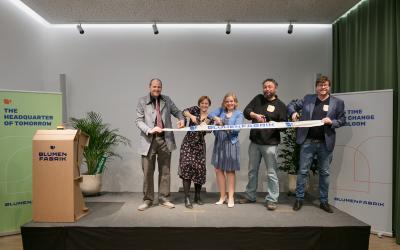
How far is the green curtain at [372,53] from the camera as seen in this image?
3883 mm

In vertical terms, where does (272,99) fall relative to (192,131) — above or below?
above

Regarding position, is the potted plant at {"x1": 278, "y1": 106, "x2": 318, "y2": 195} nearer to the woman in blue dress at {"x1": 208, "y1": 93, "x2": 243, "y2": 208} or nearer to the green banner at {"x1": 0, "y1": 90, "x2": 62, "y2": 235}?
the woman in blue dress at {"x1": 208, "y1": 93, "x2": 243, "y2": 208}

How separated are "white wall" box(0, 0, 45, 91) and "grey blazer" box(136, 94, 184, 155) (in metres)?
2.09

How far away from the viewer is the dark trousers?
12.4ft

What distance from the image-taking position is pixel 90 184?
15.1ft

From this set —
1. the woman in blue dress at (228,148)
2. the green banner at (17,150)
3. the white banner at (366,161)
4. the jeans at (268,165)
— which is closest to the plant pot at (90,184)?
the green banner at (17,150)

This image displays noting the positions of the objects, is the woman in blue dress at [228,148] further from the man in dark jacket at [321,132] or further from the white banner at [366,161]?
the white banner at [366,161]

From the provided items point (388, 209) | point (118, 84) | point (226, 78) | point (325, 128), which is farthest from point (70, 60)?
point (388, 209)

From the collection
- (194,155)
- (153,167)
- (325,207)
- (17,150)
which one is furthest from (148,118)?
(325,207)

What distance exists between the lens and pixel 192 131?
3.88m

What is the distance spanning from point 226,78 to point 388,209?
3.09 metres

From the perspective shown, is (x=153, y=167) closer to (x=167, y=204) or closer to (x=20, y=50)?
(x=167, y=204)

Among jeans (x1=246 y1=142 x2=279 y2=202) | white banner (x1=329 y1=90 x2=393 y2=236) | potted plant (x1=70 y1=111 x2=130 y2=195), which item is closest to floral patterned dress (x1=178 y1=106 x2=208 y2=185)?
jeans (x1=246 y1=142 x2=279 y2=202)

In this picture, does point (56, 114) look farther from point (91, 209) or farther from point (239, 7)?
point (239, 7)
